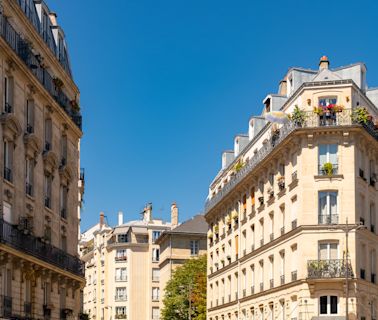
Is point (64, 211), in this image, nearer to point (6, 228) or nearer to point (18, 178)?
point (18, 178)

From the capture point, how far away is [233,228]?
60.3 m

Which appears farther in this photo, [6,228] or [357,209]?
[357,209]

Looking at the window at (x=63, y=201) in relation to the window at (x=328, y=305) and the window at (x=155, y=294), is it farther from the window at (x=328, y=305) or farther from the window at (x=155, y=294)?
the window at (x=155, y=294)

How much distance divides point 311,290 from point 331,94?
445 inches

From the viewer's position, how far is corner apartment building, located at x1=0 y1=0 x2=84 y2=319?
3180cm

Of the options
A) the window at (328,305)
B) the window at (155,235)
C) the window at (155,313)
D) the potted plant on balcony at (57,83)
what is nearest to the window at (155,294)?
the window at (155,313)

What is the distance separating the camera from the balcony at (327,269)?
141 ft

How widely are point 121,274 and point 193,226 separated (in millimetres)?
16930

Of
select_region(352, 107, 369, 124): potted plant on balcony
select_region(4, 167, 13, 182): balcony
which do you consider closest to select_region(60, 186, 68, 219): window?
select_region(4, 167, 13, 182): balcony

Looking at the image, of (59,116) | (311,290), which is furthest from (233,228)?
(59,116)

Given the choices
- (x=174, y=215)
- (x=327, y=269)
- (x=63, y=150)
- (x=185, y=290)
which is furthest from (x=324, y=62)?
(x=174, y=215)

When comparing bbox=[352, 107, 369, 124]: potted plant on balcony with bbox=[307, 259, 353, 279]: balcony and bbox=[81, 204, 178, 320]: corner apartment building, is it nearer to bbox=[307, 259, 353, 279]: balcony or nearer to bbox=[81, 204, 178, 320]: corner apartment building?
bbox=[307, 259, 353, 279]: balcony

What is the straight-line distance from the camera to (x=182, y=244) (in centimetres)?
9250

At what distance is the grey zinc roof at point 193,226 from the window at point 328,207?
156 ft
